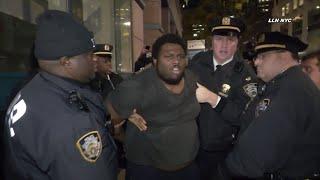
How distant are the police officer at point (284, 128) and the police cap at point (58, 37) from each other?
1318 mm

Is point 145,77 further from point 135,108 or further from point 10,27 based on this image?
point 10,27

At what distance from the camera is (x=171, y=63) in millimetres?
3426

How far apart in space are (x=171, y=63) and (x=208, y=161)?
44.4 inches

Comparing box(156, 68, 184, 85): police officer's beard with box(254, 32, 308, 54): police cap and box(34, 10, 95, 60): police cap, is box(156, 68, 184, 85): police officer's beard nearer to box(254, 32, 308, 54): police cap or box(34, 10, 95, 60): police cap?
box(254, 32, 308, 54): police cap

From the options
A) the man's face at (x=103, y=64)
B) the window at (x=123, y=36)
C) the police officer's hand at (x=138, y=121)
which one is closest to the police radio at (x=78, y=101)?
the police officer's hand at (x=138, y=121)

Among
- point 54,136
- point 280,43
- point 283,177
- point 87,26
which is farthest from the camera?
point 87,26

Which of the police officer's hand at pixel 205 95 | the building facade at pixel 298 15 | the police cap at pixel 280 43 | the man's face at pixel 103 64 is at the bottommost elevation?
the police officer's hand at pixel 205 95

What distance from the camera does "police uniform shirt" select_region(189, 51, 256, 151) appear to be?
12.4 feet

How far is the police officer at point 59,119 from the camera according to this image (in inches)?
69.0

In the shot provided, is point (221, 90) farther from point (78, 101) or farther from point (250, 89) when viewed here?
point (78, 101)

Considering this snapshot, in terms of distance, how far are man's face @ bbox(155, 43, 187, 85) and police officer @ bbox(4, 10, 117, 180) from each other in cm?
141

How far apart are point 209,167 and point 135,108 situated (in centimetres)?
109

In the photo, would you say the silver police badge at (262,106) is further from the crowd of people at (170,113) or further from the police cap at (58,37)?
the police cap at (58,37)

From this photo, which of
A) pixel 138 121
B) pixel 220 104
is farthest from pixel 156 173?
pixel 220 104
